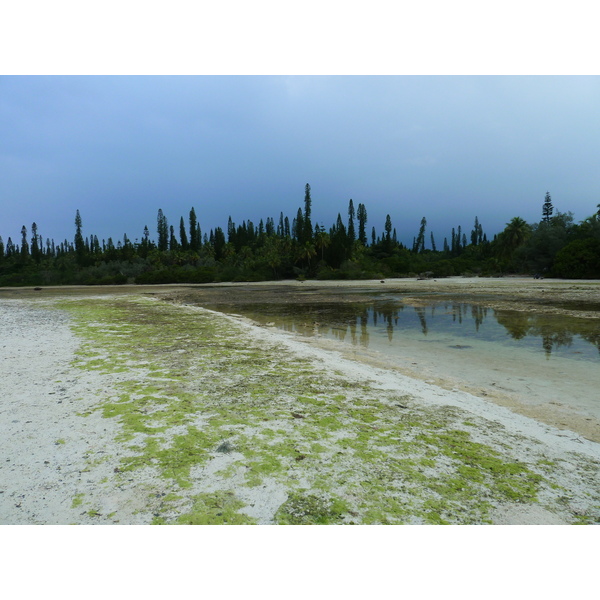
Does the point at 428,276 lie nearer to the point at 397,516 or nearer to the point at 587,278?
the point at 587,278

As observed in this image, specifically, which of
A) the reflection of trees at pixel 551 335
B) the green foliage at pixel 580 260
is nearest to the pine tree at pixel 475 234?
the green foliage at pixel 580 260

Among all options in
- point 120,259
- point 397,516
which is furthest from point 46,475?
point 120,259

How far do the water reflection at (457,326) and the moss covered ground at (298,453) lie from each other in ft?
19.2

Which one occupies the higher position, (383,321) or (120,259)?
(120,259)

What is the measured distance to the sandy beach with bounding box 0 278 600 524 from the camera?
110 inches

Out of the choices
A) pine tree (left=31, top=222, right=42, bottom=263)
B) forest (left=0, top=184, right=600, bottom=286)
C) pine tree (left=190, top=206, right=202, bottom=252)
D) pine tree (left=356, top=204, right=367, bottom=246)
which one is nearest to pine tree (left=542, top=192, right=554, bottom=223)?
forest (left=0, top=184, right=600, bottom=286)

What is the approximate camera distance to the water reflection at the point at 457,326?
421 inches

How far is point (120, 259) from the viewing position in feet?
280

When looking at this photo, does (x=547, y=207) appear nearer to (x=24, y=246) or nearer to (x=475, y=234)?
(x=475, y=234)

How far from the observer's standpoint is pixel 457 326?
46.5 feet

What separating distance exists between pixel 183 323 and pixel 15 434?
31.4 feet

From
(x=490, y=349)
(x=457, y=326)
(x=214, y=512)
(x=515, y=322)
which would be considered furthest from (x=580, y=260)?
(x=214, y=512)

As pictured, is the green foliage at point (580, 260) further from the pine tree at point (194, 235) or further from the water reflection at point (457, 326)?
the pine tree at point (194, 235)

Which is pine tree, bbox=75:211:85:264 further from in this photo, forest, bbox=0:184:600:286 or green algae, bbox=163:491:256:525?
green algae, bbox=163:491:256:525
